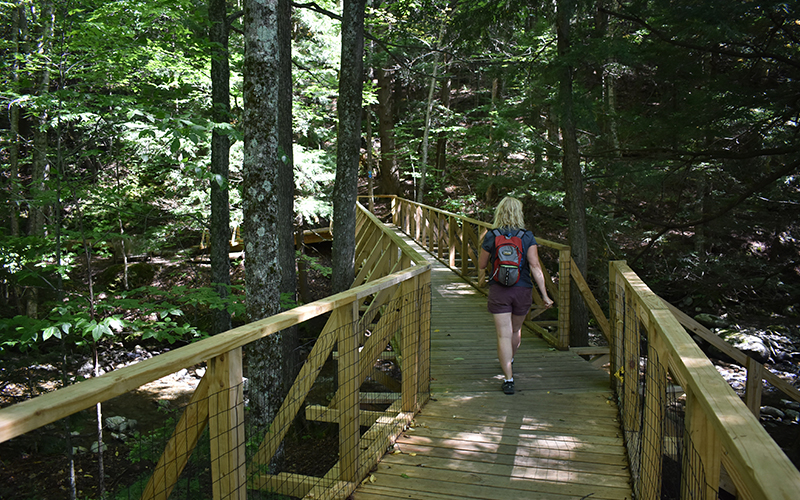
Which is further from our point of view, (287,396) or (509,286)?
(509,286)

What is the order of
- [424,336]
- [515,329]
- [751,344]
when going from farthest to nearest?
[751,344] < [515,329] < [424,336]

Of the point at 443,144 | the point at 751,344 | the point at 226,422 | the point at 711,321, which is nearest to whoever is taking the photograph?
the point at 226,422

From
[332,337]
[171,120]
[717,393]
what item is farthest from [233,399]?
[171,120]

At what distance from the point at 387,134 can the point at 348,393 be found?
18035 millimetres

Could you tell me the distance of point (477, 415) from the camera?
13.0 feet

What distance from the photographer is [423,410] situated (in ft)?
13.4

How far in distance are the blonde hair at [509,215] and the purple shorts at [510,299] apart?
55cm

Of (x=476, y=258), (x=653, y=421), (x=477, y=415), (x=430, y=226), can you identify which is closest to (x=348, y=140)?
(x=476, y=258)

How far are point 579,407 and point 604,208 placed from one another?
896 cm

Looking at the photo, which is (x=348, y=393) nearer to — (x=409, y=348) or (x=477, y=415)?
(x=409, y=348)

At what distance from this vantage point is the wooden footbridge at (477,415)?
1497mm

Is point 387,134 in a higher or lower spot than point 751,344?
higher

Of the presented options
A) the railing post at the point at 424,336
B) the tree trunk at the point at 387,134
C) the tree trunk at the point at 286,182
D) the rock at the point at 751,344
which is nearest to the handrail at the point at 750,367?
the railing post at the point at 424,336

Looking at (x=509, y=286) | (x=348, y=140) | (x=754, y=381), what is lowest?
(x=754, y=381)
